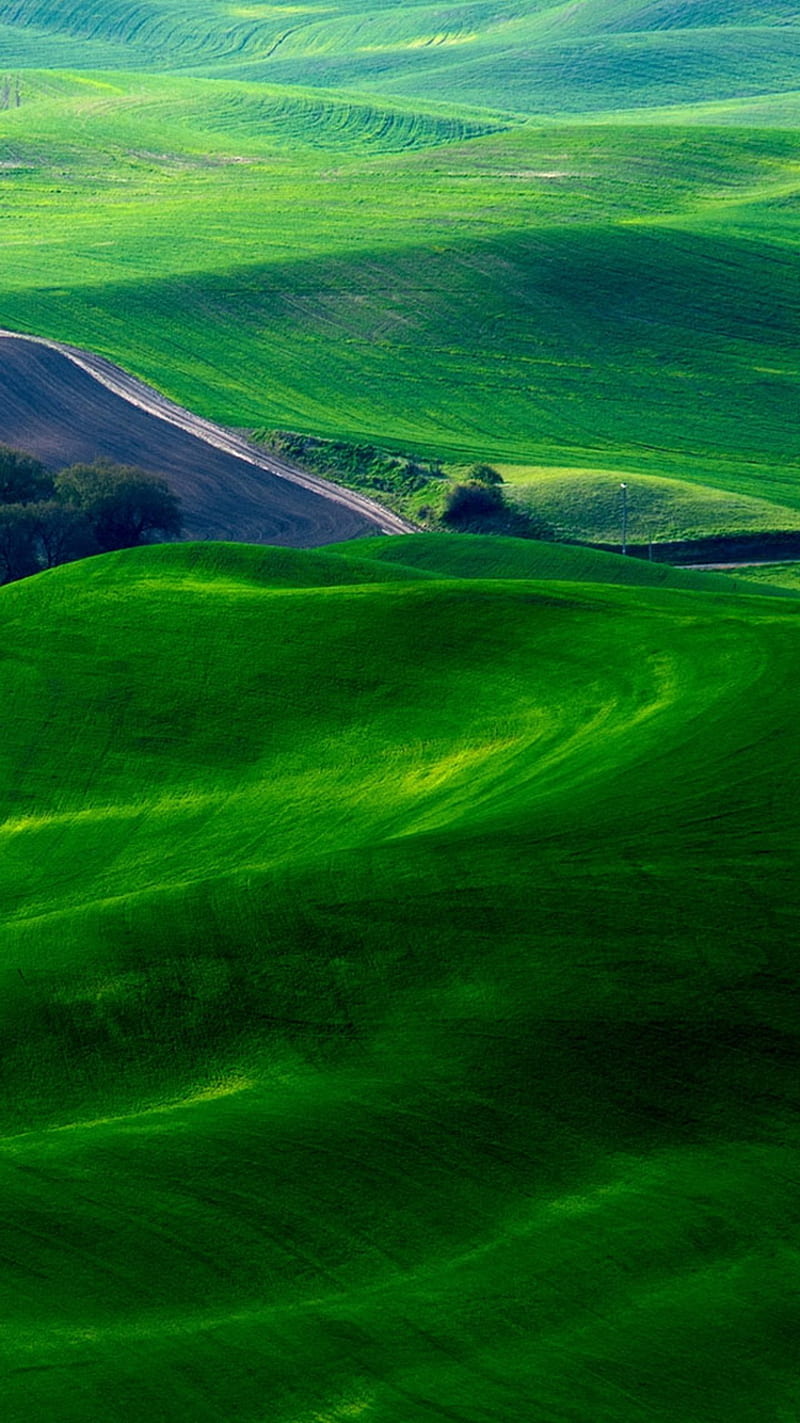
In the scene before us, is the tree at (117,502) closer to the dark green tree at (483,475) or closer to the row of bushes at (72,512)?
the row of bushes at (72,512)

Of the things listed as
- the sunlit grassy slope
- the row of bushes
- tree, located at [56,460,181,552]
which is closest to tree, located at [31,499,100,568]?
the row of bushes

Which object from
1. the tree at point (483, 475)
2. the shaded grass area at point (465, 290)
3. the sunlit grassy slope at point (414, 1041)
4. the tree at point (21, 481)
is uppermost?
the shaded grass area at point (465, 290)

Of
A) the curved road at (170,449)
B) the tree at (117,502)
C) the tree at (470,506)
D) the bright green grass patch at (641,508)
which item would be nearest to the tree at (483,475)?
the bright green grass patch at (641,508)

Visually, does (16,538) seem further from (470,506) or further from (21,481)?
(470,506)

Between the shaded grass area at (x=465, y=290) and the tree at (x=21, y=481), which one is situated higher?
the shaded grass area at (x=465, y=290)

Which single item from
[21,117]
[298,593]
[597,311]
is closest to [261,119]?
[21,117]

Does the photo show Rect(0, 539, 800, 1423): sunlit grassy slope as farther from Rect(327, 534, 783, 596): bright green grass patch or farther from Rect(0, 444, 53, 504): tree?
Rect(0, 444, 53, 504): tree

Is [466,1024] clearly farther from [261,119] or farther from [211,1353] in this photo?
[261,119]
